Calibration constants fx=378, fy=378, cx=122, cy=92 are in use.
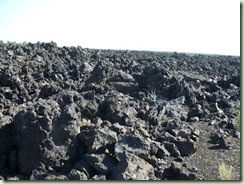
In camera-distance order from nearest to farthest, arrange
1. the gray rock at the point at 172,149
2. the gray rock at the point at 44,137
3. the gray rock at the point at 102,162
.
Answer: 1. the gray rock at the point at 102,162
2. the gray rock at the point at 44,137
3. the gray rock at the point at 172,149

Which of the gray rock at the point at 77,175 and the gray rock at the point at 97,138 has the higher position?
the gray rock at the point at 97,138

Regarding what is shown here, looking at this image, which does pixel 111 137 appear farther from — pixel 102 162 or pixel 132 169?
pixel 132 169

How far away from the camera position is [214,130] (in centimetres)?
1138

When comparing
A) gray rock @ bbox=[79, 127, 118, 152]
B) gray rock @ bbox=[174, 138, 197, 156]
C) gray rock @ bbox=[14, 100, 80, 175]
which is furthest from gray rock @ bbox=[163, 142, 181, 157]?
gray rock @ bbox=[14, 100, 80, 175]

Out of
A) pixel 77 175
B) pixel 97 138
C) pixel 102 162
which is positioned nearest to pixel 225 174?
pixel 102 162

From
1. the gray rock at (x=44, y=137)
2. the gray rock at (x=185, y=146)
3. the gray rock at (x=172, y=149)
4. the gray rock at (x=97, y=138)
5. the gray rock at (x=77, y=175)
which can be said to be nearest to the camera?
the gray rock at (x=77, y=175)

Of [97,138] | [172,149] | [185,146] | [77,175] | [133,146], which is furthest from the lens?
[185,146]

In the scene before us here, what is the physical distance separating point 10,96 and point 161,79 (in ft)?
20.5

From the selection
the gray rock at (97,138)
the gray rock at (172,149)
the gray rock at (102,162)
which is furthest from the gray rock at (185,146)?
the gray rock at (102,162)

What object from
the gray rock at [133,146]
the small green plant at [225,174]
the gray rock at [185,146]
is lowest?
the small green plant at [225,174]

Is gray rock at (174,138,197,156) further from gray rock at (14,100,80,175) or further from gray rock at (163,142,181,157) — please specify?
gray rock at (14,100,80,175)

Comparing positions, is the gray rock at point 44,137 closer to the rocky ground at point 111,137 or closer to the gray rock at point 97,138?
the rocky ground at point 111,137

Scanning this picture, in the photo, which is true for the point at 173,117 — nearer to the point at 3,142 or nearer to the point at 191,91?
the point at 191,91

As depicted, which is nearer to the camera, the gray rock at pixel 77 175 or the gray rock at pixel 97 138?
the gray rock at pixel 77 175
